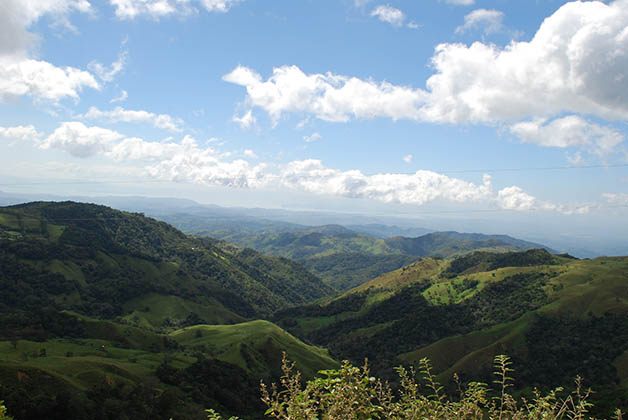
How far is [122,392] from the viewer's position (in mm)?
67062

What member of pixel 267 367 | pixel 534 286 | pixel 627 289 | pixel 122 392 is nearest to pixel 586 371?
pixel 627 289

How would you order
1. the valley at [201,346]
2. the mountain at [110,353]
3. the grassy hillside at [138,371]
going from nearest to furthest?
the grassy hillside at [138,371], the mountain at [110,353], the valley at [201,346]

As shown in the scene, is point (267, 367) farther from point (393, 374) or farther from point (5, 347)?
point (5, 347)

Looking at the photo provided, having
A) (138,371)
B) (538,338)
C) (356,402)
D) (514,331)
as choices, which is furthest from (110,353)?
(538,338)

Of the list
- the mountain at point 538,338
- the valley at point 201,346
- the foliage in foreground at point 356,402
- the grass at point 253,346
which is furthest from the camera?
the grass at point 253,346

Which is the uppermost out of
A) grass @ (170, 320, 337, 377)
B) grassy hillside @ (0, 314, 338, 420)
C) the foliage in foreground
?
the foliage in foreground

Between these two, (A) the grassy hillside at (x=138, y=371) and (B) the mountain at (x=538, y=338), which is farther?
(B) the mountain at (x=538, y=338)

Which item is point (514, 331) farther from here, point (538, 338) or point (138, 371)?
point (138, 371)

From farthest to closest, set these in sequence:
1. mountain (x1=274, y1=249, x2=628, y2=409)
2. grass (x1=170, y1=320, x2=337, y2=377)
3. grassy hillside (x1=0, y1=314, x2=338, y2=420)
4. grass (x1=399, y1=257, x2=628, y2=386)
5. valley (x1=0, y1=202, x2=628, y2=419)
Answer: grass (x1=399, y1=257, x2=628, y2=386), grass (x1=170, y1=320, x2=337, y2=377), mountain (x1=274, y1=249, x2=628, y2=409), valley (x1=0, y1=202, x2=628, y2=419), grassy hillside (x1=0, y1=314, x2=338, y2=420)

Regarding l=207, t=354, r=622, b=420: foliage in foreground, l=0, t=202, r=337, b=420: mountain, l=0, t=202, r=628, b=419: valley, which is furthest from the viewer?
l=0, t=202, r=628, b=419: valley

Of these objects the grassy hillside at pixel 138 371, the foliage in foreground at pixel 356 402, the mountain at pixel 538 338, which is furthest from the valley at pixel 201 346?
the foliage in foreground at pixel 356 402

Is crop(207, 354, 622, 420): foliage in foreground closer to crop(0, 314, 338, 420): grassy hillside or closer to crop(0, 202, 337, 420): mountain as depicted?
crop(0, 202, 337, 420): mountain

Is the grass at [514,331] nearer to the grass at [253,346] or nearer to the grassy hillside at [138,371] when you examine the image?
the grass at [253,346]

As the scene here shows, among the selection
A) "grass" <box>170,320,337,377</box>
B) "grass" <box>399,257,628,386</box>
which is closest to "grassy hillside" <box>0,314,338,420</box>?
"grass" <box>170,320,337,377</box>
